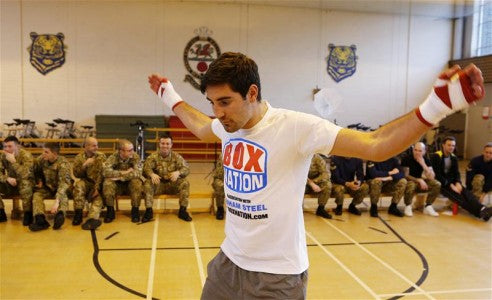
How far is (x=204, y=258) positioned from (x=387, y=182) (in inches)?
159

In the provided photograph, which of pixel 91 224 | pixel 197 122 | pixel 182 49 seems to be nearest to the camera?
pixel 197 122

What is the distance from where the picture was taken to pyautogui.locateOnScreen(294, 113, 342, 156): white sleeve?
171 centimetres

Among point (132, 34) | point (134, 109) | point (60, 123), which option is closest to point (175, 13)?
point (132, 34)

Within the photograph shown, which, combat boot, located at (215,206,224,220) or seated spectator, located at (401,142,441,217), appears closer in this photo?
combat boot, located at (215,206,224,220)

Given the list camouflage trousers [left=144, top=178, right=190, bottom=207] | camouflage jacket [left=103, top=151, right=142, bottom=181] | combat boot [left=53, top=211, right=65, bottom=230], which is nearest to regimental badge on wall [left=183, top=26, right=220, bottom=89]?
camouflage trousers [left=144, top=178, right=190, bottom=207]

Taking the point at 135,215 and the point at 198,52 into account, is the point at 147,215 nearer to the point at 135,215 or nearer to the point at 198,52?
the point at 135,215

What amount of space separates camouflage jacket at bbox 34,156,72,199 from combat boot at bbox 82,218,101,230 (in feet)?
2.05

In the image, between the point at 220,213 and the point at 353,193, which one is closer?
the point at 220,213

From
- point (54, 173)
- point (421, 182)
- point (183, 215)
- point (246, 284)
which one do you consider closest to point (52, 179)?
point (54, 173)

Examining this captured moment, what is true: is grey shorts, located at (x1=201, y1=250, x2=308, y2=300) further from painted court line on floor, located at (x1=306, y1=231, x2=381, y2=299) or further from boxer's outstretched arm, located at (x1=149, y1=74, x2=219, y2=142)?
painted court line on floor, located at (x1=306, y1=231, x2=381, y2=299)

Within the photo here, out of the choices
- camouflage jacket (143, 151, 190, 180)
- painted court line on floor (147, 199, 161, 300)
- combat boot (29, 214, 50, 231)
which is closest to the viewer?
A: painted court line on floor (147, 199, 161, 300)

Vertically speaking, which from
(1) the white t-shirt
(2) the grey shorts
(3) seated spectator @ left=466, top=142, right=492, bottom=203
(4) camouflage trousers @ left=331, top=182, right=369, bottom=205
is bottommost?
(4) camouflage trousers @ left=331, top=182, right=369, bottom=205

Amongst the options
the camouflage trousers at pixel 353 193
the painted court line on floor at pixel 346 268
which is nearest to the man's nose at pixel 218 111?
the painted court line on floor at pixel 346 268

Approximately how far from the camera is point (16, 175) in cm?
639
